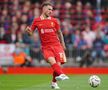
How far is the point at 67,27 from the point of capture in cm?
2755

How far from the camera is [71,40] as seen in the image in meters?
26.8

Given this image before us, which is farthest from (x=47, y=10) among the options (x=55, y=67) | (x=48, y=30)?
(x=55, y=67)

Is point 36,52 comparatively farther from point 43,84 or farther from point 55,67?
point 55,67

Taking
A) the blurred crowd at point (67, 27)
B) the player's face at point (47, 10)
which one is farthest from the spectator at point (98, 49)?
the player's face at point (47, 10)

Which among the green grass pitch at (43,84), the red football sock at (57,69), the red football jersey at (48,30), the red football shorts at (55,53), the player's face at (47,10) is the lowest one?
the green grass pitch at (43,84)

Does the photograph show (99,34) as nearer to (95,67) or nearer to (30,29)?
(95,67)

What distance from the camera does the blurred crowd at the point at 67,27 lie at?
2627 centimetres

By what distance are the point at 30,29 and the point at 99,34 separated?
12164 mm

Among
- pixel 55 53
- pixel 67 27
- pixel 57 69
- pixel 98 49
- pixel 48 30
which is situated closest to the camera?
pixel 57 69

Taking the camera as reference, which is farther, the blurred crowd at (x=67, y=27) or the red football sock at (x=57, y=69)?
the blurred crowd at (x=67, y=27)

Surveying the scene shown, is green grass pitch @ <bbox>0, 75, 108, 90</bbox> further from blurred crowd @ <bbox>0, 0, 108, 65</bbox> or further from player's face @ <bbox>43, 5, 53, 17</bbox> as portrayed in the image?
blurred crowd @ <bbox>0, 0, 108, 65</bbox>

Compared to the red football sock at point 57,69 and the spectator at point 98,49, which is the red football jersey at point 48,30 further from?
the spectator at point 98,49

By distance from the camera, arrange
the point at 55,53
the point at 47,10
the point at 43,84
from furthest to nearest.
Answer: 1. the point at 43,84
2. the point at 55,53
3. the point at 47,10

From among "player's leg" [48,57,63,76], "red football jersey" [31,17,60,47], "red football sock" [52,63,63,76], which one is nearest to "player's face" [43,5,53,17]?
"red football jersey" [31,17,60,47]
